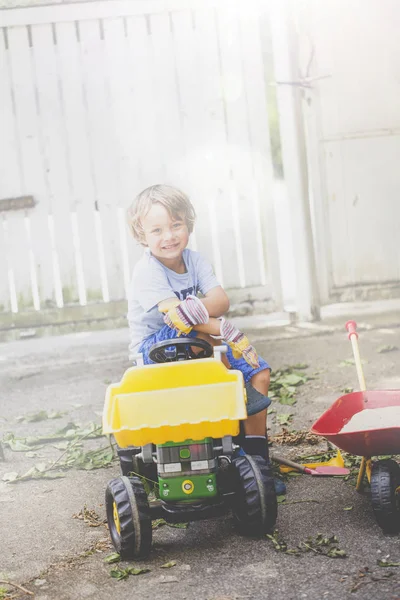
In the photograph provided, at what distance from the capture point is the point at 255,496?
2.59 m

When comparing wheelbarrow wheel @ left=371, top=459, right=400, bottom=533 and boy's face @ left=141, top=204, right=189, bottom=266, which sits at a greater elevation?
boy's face @ left=141, top=204, right=189, bottom=266

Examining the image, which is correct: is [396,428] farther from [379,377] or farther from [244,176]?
[244,176]

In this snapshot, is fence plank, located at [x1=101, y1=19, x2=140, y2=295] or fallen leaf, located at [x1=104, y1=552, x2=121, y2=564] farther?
fence plank, located at [x1=101, y1=19, x2=140, y2=295]

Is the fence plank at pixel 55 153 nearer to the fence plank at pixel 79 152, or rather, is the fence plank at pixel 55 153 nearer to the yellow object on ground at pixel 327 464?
the fence plank at pixel 79 152

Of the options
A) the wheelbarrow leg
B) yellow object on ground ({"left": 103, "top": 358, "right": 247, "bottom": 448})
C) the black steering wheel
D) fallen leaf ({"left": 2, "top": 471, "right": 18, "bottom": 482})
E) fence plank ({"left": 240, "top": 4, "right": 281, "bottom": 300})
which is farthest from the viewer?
fence plank ({"left": 240, "top": 4, "right": 281, "bottom": 300})

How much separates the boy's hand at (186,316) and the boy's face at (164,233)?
255mm

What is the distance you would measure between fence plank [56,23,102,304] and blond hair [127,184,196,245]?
7.17 ft

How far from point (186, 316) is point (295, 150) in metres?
2.74

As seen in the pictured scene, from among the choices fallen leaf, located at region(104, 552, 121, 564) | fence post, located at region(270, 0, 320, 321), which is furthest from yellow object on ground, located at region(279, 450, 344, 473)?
fence post, located at region(270, 0, 320, 321)

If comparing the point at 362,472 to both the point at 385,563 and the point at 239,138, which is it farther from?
the point at 239,138

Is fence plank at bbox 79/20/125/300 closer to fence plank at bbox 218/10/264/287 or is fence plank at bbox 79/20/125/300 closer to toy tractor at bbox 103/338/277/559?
fence plank at bbox 218/10/264/287

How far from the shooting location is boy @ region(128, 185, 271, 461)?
3029 mm

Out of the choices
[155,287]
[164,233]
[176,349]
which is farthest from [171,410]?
[164,233]

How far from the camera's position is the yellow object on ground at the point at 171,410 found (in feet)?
Result: 8.32
